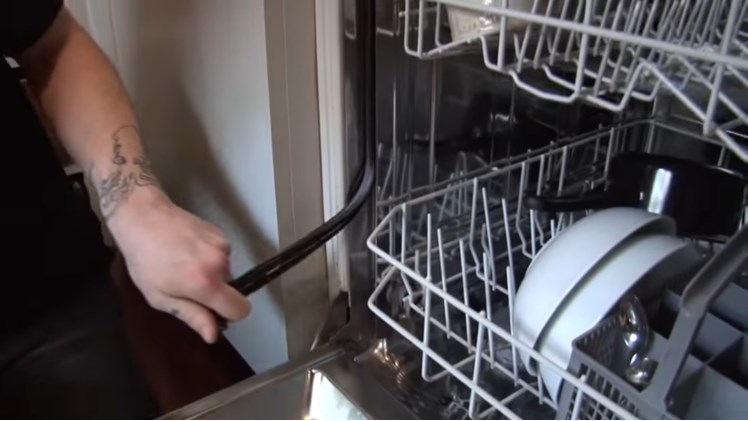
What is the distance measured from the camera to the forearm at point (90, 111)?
65 centimetres

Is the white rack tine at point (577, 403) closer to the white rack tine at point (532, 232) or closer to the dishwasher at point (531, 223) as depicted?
the dishwasher at point (531, 223)

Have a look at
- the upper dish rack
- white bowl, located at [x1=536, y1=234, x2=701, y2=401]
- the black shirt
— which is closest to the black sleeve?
the black shirt

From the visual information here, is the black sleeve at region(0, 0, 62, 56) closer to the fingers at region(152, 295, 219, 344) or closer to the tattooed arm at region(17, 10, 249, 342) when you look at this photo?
the tattooed arm at region(17, 10, 249, 342)

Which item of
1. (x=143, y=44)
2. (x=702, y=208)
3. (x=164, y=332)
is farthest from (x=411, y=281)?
(x=164, y=332)

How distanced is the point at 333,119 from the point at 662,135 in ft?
1.43

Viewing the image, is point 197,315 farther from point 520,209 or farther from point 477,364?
point 520,209

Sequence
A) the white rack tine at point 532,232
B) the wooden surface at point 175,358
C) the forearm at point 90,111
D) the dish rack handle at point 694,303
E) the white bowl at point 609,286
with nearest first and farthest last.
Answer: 1. the dish rack handle at point 694,303
2. the white bowl at point 609,286
3. the forearm at point 90,111
4. the white rack tine at point 532,232
5. the wooden surface at point 175,358

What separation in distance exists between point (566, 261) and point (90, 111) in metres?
0.48

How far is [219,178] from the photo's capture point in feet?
3.21

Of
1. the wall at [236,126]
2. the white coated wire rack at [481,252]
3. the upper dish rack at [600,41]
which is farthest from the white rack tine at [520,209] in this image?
the wall at [236,126]

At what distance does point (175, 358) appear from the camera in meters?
1.22

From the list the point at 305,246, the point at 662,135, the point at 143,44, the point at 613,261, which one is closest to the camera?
the point at 613,261

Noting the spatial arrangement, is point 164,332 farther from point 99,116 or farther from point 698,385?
point 698,385

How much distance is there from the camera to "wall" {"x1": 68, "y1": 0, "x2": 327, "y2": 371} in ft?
2.56
